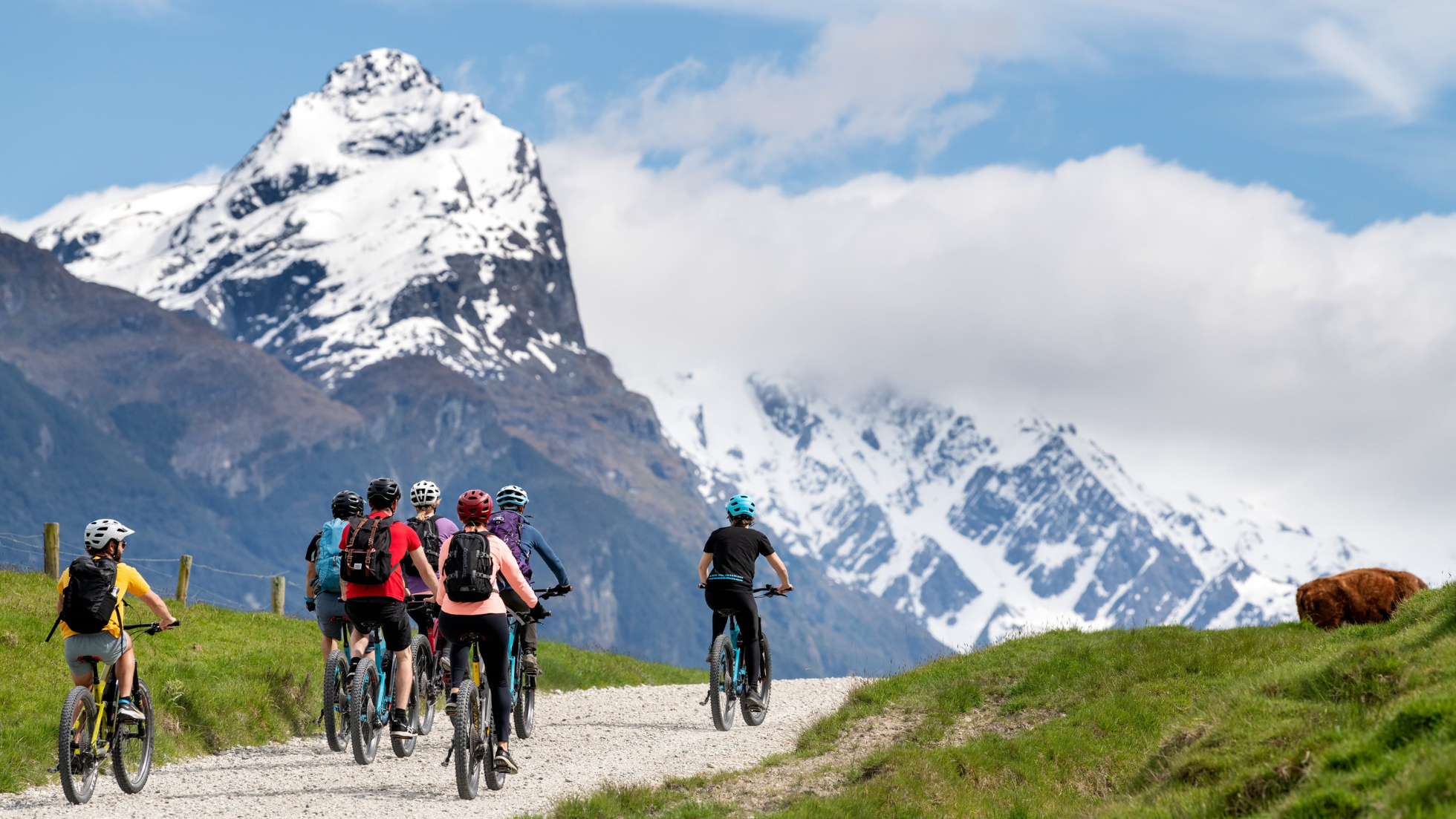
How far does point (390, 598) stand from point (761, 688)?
594cm

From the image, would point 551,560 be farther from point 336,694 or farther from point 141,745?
point 141,745

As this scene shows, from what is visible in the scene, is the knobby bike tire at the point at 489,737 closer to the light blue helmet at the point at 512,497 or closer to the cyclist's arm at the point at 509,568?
the cyclist's arm at the point at 509,568

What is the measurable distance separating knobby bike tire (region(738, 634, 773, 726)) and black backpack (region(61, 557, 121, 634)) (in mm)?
8229

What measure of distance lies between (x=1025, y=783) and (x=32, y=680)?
12.4 metres

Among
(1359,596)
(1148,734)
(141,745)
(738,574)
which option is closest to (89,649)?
(141,745)

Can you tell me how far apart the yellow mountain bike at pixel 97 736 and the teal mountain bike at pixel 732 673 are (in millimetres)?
6706

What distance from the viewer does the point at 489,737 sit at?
1460cm

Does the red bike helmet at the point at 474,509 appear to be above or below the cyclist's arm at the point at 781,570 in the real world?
above

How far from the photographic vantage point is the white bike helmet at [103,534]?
13945 mm

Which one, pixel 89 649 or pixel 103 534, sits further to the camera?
pixel 103 534

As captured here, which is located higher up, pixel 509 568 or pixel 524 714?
pixel 509 568

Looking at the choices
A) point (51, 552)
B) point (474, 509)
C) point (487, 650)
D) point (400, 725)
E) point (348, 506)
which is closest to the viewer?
point (487, 650)

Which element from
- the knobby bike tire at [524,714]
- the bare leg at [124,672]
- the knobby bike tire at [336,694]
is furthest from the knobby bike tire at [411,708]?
the bare leg at [124,672]

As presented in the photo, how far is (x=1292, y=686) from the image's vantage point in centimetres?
1384
